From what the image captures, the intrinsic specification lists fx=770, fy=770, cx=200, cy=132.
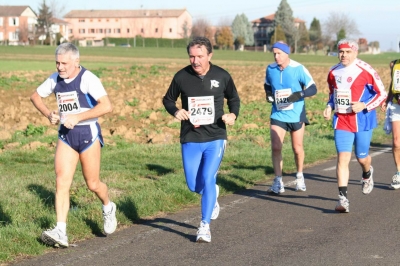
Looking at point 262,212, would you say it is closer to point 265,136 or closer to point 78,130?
point 78,130

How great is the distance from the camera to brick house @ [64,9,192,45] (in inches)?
6772

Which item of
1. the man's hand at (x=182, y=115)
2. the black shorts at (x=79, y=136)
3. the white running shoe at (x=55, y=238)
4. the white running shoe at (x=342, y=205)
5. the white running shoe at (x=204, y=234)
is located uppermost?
the man's hand at (x=182, y=115)

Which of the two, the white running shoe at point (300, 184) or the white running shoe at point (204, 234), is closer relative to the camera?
the white running shoe at point (204, 234)

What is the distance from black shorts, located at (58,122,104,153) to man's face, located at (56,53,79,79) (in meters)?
0.50

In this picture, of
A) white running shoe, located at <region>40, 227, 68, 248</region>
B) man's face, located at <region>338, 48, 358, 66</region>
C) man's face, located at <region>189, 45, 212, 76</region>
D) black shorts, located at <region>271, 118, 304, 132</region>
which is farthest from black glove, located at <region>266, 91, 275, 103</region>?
white running shoe, located at <region>40, 227, 68, 248</region>

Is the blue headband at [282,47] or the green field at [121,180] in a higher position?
the blue headband at [282,47]

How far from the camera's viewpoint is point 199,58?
299 inches

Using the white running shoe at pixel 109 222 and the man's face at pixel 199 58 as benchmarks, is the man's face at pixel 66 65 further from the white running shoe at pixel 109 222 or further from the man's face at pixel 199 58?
the white running shoe at pixel 109 222

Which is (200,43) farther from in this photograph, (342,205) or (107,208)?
(342,205)

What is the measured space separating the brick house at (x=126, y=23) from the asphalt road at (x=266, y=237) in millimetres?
158092

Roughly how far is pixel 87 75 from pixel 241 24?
6182 inches

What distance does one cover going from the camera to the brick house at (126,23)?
564 feet

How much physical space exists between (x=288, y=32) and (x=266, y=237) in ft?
461

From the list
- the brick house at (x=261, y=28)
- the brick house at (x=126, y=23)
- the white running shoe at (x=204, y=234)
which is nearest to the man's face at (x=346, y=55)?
the white running shoe at (x=204, y=234)
